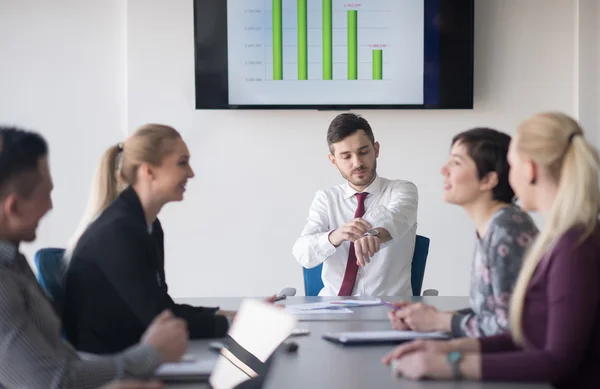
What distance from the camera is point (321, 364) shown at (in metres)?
2.04

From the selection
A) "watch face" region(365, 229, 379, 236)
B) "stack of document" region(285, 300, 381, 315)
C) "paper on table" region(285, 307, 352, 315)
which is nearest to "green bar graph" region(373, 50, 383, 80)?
"watch face" region(365, 229, 379, 236)

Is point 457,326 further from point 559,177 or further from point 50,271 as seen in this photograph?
point 50,271

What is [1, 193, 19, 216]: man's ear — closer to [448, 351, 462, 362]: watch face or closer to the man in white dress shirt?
[448, 351, 462, 362]: watch face

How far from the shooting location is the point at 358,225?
343 cm

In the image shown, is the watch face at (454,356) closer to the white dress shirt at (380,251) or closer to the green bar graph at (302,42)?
the white dress shirt at (380,251)

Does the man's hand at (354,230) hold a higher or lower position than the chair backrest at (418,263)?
higher

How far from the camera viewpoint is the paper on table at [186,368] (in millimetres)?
1842

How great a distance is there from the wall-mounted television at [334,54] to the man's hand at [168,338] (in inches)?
119

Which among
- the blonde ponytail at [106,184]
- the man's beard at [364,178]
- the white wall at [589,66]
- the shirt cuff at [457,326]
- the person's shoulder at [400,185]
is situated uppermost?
the white wall at [589,66]

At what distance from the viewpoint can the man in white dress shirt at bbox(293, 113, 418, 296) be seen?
142 inches

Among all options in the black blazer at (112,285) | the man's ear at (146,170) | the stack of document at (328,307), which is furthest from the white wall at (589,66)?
the black blazer at (112,285)

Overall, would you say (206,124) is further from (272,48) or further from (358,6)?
(358,6)

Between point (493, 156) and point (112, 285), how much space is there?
1.15 metres

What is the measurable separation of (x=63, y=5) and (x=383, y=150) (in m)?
2.17
